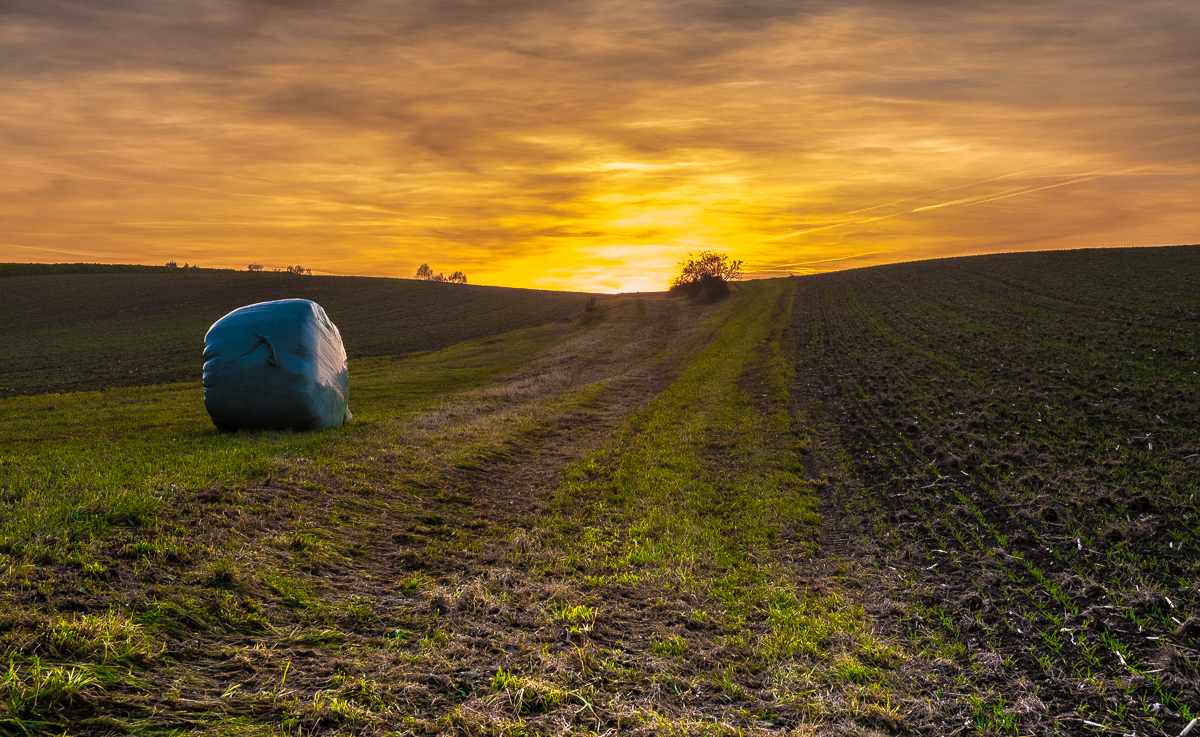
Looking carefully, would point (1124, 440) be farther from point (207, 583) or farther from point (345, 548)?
point (207, 583)

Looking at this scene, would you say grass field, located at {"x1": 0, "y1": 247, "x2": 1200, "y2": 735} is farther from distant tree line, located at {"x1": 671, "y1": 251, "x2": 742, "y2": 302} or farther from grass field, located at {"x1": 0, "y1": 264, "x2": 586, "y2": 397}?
distant tree line, located at {"x1": 671, "y1": 251, "x2": 742, "y2": 302}

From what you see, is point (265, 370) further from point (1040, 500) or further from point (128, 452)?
point (1040, 500)

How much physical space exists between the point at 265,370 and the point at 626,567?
34.1 ft

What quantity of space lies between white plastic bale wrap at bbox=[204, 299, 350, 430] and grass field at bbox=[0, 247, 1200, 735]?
0.70 m

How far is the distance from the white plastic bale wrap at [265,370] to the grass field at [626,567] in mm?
698

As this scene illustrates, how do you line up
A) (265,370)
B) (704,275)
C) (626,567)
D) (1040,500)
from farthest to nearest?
(704,275) < (265,370) < (1040,500) < (626,567)

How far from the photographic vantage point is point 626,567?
27.2 feet

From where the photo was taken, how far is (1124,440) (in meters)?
11.7

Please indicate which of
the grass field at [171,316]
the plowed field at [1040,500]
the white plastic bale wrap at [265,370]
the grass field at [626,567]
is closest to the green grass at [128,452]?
the grass field at [626,567]

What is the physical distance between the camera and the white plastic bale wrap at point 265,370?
536 inches

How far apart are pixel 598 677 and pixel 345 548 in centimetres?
468

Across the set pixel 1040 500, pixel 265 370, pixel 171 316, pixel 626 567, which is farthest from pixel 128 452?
pixel 171 316

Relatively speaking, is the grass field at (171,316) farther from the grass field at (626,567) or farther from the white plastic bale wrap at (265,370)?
the white plastic bale wrap at (265,370)

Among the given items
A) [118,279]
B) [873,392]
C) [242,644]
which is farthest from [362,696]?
[118,279]
